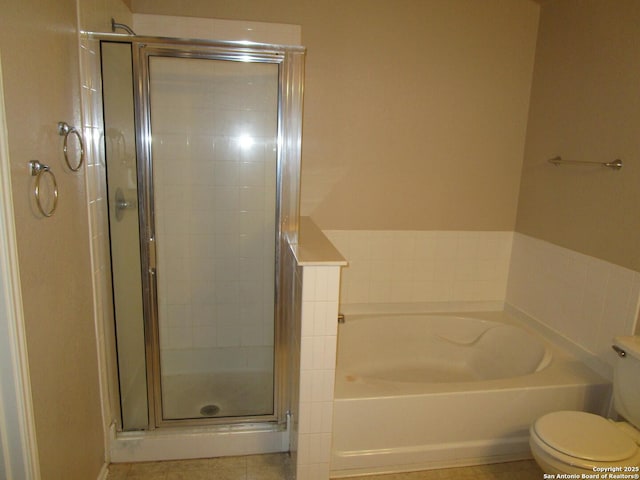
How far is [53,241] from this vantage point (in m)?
1.50

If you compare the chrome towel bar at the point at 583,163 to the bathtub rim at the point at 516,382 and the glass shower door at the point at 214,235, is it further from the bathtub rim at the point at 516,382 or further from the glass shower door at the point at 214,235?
the glass shower door at the point at 214,235

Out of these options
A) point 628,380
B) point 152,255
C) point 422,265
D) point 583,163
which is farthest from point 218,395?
point 583,163

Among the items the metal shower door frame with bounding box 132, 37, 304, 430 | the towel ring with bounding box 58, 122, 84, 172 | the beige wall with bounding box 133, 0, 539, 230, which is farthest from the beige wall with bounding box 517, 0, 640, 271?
the towel ring with bounding box 58, 122, 84, 172

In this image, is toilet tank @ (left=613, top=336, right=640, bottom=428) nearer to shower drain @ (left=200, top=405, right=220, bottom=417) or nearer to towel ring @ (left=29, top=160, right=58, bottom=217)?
shower drain @ (left=200, top=405, right=220, bottom=417)

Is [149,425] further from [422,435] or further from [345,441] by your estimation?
[422,435]

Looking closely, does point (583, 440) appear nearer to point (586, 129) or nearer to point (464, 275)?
point (464, 275)

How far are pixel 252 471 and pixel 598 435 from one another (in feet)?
4.97

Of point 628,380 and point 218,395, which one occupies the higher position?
point 628,380

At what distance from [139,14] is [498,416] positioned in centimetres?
289

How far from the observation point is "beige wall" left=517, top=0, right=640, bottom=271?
2148mm

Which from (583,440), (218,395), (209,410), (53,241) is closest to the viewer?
(53,241)

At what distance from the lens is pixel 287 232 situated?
6.89 ft

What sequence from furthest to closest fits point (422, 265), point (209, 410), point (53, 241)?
point (422, 265) < point (209, 410) < point (53, 241)

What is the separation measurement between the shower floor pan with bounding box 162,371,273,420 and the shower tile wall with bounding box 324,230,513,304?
33.2 inches
